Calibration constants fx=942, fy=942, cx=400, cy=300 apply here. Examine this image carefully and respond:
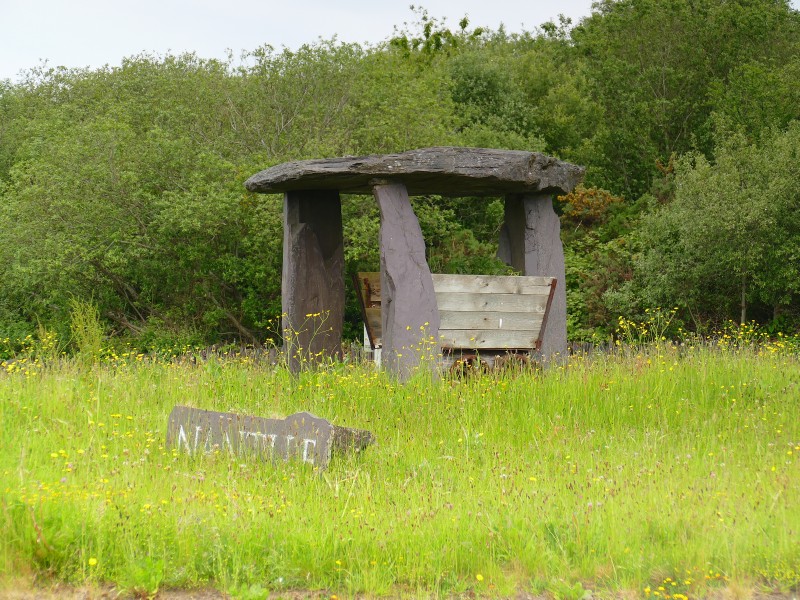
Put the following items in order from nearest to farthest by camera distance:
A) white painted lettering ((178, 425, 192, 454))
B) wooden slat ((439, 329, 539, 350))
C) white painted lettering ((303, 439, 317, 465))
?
white painted lettering ((303, 439, 317, 465)), white painted lettering ((178, 425, 192, 454)), wooden slat ((439, 329, 539, 350))

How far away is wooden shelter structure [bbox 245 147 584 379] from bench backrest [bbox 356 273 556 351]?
0.80ft

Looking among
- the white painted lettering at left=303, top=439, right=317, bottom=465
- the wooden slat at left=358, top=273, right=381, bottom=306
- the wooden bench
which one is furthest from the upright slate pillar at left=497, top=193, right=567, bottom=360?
the white painted lettering at left=303, top=439, right=317, bottom=465

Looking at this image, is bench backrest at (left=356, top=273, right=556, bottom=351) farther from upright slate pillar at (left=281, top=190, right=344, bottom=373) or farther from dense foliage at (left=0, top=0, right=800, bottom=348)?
dense foliage at (left=0, top=0, right=800, bottom=348)

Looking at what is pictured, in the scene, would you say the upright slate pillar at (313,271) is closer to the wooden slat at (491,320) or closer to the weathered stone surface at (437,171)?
the weathered stone surface at (437,171)

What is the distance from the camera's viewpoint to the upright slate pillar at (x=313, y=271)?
11945mm

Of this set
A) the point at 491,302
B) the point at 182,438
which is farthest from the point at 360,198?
the point at 182,438

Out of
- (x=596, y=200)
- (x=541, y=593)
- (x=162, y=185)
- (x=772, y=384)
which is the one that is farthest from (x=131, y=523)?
(x=596, y=200)

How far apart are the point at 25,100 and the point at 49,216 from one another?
38.6 feet

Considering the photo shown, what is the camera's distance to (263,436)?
679 centimetres

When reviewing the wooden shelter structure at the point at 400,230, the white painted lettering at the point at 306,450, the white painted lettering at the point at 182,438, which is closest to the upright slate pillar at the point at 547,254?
the wooden shelter structure at the point at 400,230

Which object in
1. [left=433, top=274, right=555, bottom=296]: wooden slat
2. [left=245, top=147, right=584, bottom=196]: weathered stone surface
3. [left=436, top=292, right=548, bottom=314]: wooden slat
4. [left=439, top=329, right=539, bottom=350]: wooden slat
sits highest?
[left=245, top=147, right=584, bottom=196]: weathered stone surface

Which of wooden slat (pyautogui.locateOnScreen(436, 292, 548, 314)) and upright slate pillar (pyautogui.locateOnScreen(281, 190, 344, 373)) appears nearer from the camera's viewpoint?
wooden slat (pyautogui.locateOnScreen(436, 292, 548, 314))

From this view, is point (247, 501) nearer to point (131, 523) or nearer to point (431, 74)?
point (131, 523)

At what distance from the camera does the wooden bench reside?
35.9ft
